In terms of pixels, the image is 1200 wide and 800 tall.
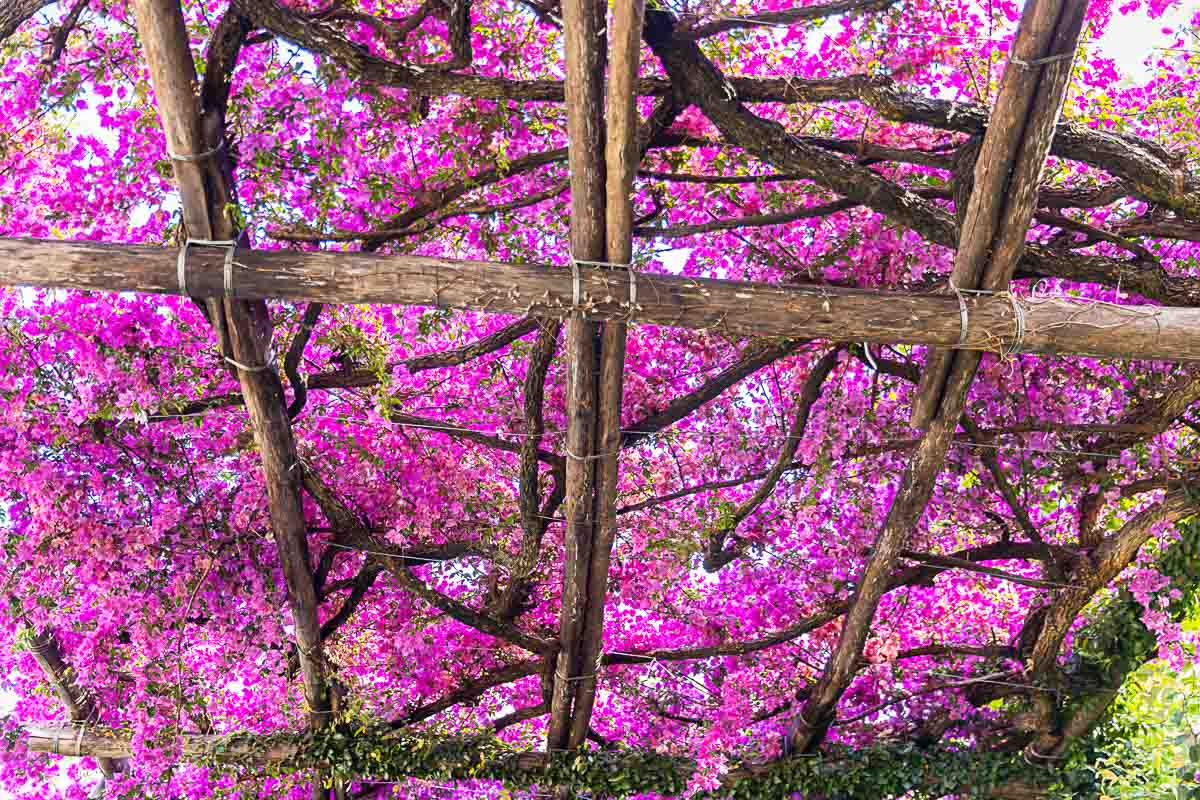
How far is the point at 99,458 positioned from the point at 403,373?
1.20 meters

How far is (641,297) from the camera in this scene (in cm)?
286

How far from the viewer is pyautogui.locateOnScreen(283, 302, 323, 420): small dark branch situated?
3.43 m

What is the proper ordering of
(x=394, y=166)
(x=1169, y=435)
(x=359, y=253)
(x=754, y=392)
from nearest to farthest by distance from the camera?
1. (x=359, y=253)
2. (x=394, y=166)
3. (x=1169, y=435)
4. (x=754, y=392)

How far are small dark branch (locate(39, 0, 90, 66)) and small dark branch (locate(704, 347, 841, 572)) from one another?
2761mm

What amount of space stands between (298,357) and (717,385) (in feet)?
4.88

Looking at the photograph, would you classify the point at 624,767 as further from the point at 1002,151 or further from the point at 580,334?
the point at 1002,151

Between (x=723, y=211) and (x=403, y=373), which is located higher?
(x=723, y=211)

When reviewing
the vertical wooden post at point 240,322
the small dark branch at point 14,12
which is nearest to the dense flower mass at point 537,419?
the small dark branch at point 14,12

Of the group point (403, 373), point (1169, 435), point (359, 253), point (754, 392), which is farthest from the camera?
point (754, 392)

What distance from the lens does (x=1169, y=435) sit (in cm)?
414

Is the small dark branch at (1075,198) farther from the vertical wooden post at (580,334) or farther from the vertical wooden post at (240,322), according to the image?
the vertical wooden post at (240,322)

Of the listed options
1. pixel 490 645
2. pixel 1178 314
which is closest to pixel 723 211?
pixel 1178 314

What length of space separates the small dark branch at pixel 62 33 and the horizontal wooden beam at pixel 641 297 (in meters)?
0.77

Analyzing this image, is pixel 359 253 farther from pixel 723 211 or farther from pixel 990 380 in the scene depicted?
pixel 990 380
